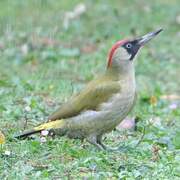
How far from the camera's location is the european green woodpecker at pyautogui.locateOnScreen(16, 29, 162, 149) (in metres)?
6.81

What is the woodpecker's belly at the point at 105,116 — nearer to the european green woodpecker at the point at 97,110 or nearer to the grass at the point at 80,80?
the european green woodpecker at the point at 97,110

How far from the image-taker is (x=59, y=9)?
43.1ft

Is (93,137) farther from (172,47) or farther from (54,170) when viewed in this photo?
(172,47)

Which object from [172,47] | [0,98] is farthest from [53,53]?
[0,98]

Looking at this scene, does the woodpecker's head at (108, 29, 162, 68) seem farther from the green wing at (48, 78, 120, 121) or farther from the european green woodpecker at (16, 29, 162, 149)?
the green wing at (48, 78, 120, 121)

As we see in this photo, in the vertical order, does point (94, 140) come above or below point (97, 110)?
below

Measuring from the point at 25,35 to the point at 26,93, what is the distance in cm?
298

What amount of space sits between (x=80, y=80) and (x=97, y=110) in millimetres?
3411

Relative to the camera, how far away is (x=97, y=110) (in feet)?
22.5

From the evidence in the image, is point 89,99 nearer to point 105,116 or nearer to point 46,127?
point 105,116

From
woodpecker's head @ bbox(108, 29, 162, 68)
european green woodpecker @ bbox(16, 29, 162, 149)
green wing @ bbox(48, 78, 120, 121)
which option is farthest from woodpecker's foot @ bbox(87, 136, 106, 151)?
woodpecker's head @ bbox(108, 29, 162, 68)

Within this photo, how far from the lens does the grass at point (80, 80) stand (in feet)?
20.5

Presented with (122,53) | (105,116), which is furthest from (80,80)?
(105,116)

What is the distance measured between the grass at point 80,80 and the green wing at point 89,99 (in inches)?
9.3
